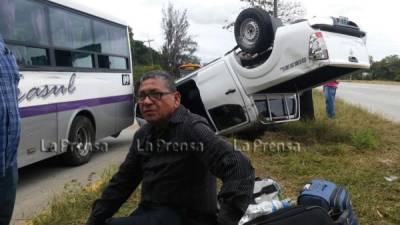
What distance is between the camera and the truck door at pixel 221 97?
7609mm

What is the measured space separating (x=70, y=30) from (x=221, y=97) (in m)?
2.62

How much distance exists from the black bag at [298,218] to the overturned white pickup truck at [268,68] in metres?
4.67

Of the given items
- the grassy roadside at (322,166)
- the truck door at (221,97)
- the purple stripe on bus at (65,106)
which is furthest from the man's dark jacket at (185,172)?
the truck door at (221,97)

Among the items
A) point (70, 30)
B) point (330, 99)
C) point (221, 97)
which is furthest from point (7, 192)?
point (330, 99)

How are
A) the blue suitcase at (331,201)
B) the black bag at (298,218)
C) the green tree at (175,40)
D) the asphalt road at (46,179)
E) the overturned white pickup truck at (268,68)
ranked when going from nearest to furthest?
the black bag at (298,218) < the blue suitcase at (331,201) < the asphalt road at (46,179) < the overturned white pickup truck at (268,68) < the green tree at (175,40)

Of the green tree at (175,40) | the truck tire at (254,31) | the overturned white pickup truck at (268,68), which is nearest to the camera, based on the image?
the overturned white pickup truck at (268,68)

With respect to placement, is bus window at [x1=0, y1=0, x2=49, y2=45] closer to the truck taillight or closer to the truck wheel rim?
the truck wheel rim

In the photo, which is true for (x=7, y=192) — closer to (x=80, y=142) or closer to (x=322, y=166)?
(x=322, y=166)

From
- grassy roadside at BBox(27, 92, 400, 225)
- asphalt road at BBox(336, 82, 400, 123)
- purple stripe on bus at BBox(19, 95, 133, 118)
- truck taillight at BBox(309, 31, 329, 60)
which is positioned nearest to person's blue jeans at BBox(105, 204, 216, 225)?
grassy roadside at BBox(27, 92, 400, 225)

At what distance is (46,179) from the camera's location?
6.54 metres

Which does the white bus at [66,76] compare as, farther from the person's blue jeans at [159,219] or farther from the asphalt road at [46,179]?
the person's blue jeans at [159,219]

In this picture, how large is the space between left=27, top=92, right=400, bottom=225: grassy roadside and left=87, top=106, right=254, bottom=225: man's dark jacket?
175cm

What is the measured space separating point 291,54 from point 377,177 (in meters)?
2.23

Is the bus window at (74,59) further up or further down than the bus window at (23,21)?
further down
